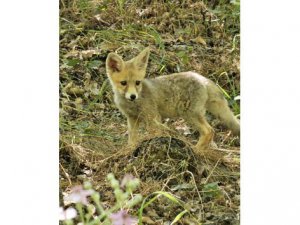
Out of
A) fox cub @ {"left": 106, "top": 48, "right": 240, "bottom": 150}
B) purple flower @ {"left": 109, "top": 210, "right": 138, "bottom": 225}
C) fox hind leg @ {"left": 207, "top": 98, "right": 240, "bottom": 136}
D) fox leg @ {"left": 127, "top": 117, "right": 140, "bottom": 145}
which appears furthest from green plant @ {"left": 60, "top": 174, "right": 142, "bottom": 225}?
fox hind leg @ {"left": 207, "top": 98, "right": 240, "bottom": 136}

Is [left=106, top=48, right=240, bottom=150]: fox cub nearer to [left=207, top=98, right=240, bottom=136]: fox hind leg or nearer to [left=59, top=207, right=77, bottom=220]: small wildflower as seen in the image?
[left=207, top=98, right=240, bottom=136]: fox hind leg

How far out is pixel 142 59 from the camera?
403cm

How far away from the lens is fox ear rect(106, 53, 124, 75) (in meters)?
4.03

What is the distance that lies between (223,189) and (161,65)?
0.94 m

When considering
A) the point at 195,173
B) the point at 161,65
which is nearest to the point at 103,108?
the point at 161,65

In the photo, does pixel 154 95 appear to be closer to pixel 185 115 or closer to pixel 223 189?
pixel 185 115

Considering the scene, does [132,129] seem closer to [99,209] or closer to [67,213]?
[99,209]

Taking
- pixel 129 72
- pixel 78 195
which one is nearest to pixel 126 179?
pixel 78 195

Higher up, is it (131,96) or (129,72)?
(129,72)

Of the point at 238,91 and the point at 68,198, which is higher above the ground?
the point at 238,91

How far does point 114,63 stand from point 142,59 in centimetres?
19

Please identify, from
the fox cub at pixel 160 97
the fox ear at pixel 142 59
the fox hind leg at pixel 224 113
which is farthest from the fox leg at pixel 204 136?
the fox ear at pixel 142 59

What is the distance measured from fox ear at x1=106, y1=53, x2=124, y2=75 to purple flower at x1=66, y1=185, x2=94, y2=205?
0.82 meters

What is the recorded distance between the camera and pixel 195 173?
3.93m
